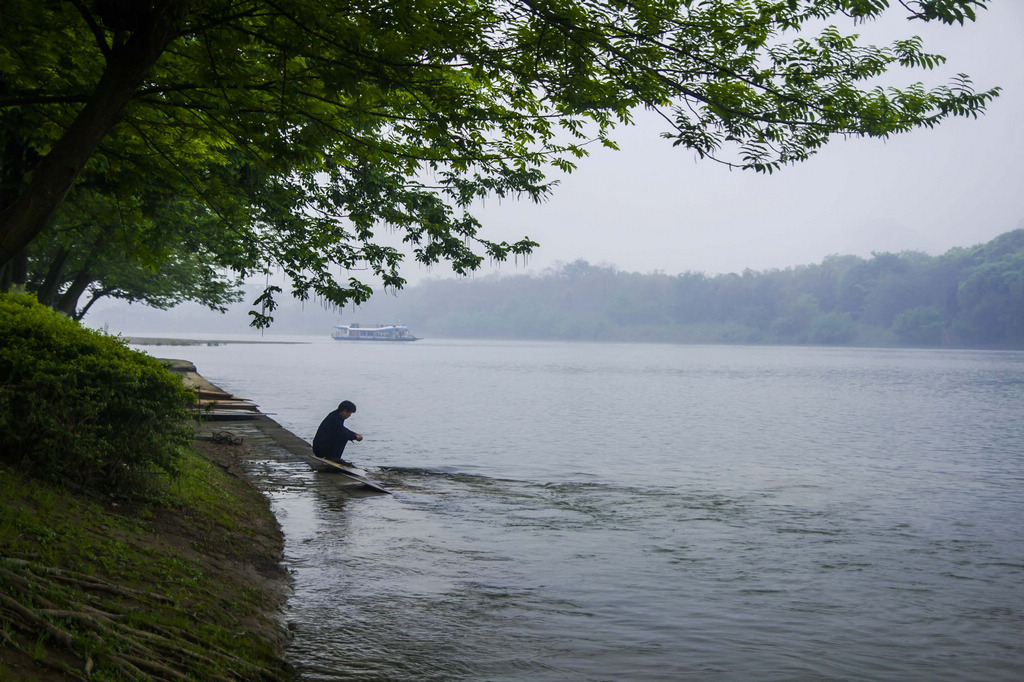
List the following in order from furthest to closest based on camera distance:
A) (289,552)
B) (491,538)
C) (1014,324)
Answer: (1014,324) → (491,538) → (289,552)

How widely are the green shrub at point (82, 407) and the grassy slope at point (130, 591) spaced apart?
1.13 ft

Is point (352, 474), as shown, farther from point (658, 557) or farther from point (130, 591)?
point (130, 591)

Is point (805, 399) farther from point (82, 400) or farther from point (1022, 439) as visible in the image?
point (82, 400)

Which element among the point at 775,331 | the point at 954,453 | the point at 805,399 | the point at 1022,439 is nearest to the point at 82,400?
the point at 954,453

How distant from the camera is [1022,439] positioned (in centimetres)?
3241

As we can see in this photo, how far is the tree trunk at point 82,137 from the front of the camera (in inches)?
274

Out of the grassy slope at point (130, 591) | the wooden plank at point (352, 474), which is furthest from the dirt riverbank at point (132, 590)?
the wooden plank at point (352, 474)

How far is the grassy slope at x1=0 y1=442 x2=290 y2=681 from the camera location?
5.43 meters

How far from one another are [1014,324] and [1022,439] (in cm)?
13822

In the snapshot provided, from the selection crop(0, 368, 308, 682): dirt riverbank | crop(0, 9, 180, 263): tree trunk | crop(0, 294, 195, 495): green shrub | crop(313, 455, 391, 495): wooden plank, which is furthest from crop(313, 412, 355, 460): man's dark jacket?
crop(0, 9, 180, 263): tree trunk

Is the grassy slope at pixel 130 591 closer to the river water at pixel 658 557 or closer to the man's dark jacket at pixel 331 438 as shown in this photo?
the river water at pixel 658 557

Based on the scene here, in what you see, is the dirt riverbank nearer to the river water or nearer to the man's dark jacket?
the river water

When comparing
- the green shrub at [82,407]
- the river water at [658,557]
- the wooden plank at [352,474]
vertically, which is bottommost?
the river water at [658,557]

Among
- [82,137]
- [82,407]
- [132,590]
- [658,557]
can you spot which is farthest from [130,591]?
[658,557]
